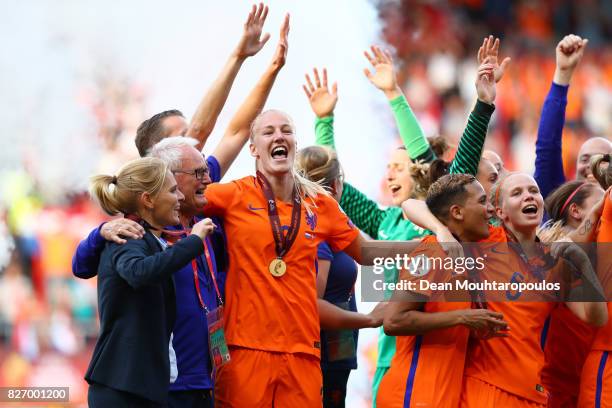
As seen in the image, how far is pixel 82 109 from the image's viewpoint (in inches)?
376

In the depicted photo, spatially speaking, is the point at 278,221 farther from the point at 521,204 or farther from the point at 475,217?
the point at 521,204

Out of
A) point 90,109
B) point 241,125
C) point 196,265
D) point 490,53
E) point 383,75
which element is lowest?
point 196,265

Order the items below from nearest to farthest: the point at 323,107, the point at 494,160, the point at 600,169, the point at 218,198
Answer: the point at 218,198
the point at 600,169
the point at 494,160
the point at 323,107

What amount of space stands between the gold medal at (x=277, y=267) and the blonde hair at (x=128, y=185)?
555mm

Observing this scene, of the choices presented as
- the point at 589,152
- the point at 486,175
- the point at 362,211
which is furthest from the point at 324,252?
the point at 589,152

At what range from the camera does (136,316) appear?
3.39 m

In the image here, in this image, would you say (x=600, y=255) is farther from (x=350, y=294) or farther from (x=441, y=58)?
(x=441, y=58)

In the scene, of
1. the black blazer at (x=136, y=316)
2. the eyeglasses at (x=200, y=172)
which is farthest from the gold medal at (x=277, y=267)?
the black blazer at (x=136, y=316)

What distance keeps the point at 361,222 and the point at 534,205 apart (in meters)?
1.29

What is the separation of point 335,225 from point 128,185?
0.92m

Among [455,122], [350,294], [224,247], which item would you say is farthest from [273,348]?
[455,122]

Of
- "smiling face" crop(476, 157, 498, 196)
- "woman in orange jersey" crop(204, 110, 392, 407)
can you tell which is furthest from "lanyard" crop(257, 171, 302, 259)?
"smiling face" crop(476, 157, 498, 196)

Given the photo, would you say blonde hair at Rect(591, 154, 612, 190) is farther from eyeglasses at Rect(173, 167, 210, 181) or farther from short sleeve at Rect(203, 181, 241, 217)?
eyeglasses at Rect(173, 167, 210, 181)

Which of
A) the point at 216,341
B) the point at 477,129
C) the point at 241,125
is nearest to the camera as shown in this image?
the point at 216,341
